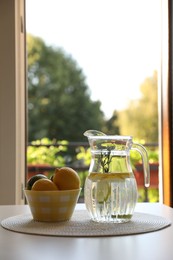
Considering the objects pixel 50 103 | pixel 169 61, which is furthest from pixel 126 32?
pixel 169 61

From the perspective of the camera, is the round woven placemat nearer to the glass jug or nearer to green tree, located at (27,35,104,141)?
the glass jug

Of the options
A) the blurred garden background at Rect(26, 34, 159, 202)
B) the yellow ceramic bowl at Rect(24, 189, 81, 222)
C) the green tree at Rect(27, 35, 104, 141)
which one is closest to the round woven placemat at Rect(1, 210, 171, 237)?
the yellow ceramic bowl at Rect(24, 189, 81, 222)

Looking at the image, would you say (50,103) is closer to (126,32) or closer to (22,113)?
(126,32)

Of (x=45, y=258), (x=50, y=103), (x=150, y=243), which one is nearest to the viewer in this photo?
(x=45, y=258)

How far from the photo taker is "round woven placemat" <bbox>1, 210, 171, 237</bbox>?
1132mm

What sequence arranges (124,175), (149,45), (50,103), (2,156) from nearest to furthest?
(124,175) → (2,156) → (149,45) → (50,103)

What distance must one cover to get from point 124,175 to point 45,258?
1.50ft

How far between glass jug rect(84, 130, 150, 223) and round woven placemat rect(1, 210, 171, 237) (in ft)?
0.11

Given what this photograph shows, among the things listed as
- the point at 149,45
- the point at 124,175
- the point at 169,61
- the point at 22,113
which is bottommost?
the point at 124,175

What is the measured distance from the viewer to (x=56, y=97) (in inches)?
435

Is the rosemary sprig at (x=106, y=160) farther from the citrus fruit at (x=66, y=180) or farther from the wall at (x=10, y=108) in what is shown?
the wall at (x=10, y=108)

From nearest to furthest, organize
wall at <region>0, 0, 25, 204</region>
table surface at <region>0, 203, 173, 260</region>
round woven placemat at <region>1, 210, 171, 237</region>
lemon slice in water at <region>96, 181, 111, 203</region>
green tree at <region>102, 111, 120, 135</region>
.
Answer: table surface at <region>0, 203, 173, 260</region>
round woven placemat at <region>1, 210, 171, 237</region>
lemon slice in water at <region>96, 181, 111, 203</region>
wall at <region>0, 0, 25, 204</region>
green tree at <region>102, 111, 120, 135</region>

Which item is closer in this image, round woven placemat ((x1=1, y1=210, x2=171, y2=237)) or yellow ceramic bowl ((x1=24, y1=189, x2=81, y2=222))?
round woven placemat ((x1=1, y1=210, x2=171, y2=237))

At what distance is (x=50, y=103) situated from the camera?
11086mm
